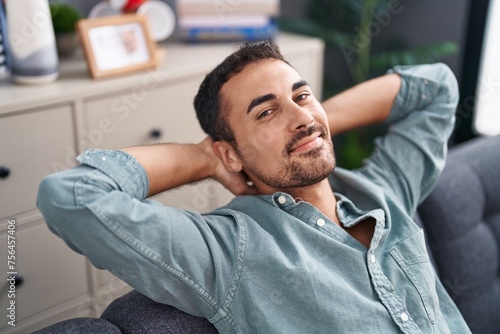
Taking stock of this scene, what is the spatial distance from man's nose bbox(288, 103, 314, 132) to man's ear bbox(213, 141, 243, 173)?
14cm

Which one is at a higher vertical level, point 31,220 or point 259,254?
point 259,254

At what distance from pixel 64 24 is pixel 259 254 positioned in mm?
1197

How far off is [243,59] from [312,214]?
0.35m

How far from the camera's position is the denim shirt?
42.9 inches

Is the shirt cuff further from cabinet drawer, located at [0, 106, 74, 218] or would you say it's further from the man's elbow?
cabinet drawer, located at [0, 106, 74, 218]

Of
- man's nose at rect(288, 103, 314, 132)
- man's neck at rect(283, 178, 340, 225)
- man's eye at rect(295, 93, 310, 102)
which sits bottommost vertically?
man's neck at rect(283, 178, 340, 225)

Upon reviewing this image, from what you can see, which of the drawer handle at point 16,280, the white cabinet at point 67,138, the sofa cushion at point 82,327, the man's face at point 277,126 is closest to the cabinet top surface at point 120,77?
the white cabinet at point 67,138

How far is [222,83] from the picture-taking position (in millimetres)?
1359

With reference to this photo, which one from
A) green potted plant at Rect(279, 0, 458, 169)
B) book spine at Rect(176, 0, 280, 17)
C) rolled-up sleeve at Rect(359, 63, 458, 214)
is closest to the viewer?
rolled-up sleeve at Rect(359, 63, 458, 214)

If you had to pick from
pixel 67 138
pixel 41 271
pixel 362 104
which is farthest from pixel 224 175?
pixel 41 271

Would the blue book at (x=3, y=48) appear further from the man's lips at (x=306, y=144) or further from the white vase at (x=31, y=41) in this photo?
the man's lips at (x=306, y=144)

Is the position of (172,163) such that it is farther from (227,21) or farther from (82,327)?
(227,21)

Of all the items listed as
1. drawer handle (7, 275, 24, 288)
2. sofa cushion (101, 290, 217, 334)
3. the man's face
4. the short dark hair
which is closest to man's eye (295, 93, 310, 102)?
the man's face

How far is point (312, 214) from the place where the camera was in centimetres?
133
